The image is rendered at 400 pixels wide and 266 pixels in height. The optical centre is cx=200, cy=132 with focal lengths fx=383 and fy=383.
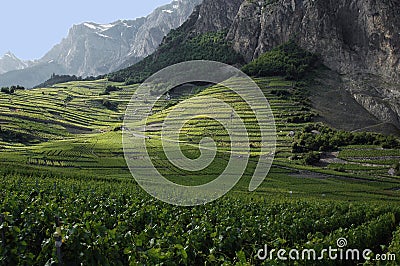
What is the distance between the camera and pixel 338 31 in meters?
161

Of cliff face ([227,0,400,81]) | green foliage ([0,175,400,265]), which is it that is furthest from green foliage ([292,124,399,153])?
cliff face ([227,0,400,81])

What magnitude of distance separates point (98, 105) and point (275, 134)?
309 feet

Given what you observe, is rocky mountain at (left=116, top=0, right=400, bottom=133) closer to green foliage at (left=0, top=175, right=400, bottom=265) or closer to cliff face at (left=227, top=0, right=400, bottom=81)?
cliff face at (left=227, top=0, right=400, bottom=81)

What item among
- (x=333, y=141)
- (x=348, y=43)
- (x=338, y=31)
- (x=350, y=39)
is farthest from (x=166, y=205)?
(x=350, y=39)

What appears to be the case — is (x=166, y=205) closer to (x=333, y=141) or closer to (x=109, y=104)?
(x=333, y=141)

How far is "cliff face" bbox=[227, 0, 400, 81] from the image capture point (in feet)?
483

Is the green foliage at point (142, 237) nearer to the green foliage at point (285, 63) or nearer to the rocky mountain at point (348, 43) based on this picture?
the rocky mountain at point (348, 43)

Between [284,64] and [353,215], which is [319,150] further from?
[284,64]

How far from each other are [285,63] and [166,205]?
5150 inches

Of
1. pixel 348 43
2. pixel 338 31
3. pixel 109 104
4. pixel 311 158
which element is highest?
pixel 338 31

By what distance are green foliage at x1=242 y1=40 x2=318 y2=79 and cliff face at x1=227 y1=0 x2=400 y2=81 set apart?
7.16m

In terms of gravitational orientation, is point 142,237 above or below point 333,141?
above

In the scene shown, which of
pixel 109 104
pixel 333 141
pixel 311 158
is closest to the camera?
pixel 311 158

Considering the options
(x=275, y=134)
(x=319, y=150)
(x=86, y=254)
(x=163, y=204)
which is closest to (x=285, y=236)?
(x=163, y=204)
